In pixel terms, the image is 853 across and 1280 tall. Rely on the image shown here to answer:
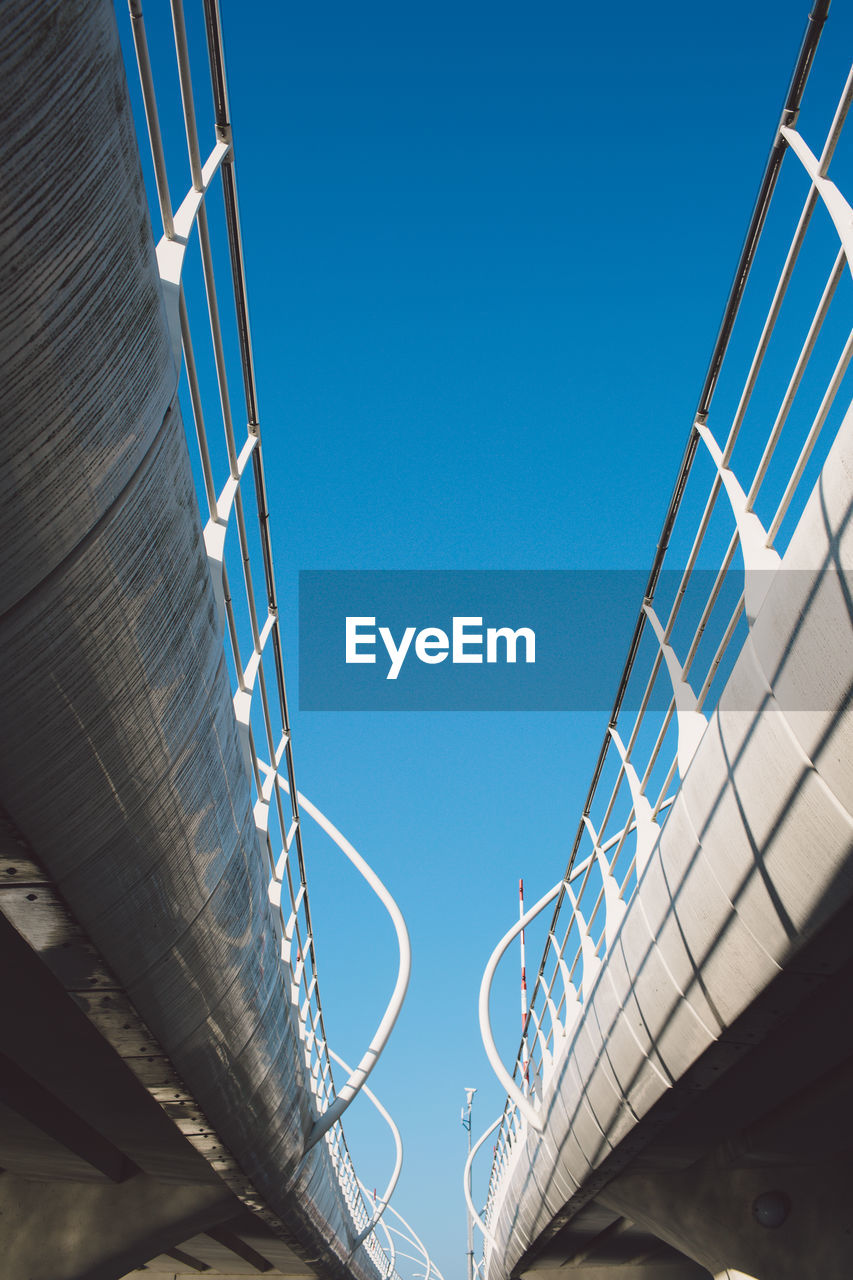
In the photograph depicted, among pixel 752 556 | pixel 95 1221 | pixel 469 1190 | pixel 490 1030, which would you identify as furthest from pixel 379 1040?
pixel 469 1190

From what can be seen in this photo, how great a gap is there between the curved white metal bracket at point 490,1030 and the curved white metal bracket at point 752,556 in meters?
7.73

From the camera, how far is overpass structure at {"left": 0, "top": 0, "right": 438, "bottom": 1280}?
256 centimetres

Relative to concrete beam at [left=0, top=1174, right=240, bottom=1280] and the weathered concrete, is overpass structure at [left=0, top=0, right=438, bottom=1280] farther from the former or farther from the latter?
concrete beam at [left=0, top=1174, right=240, bottom=1280]

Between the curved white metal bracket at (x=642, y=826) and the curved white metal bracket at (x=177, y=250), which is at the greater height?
the curved white metal bracket at (x=177, y=250)

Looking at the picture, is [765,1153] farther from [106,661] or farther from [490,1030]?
[106,661]

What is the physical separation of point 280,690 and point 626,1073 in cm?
452

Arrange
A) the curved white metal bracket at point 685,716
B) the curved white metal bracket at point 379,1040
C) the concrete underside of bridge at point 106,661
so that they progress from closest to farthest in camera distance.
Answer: the concrete underside of bridge at point 106,661, the curved white metal bracket at point 685,716, the curved white metal bracket at point 379,1040

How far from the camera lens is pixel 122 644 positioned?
11.6 feet

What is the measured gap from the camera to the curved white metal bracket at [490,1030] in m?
12.4

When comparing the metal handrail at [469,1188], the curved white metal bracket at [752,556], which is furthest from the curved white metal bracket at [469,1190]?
the curved white metal bracket at [752,556]

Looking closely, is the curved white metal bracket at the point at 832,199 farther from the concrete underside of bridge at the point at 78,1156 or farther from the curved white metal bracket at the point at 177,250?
the concrete underside of bridge at the point at 78,1156

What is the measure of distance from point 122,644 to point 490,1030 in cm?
1112

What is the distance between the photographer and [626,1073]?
8.66m

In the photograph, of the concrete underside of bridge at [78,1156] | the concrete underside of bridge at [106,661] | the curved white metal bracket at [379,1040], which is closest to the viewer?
the concrete underside of bridge at [106,661]
